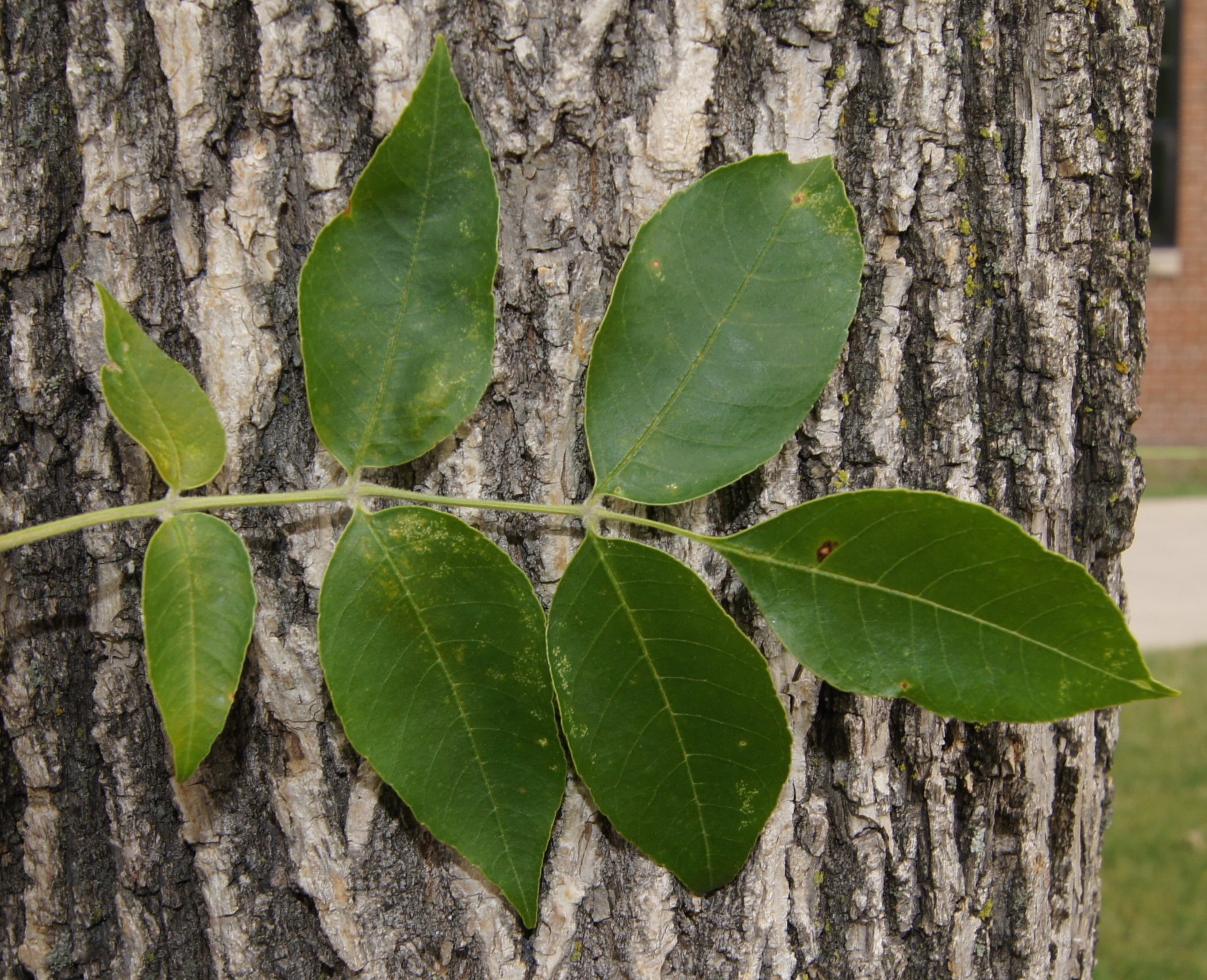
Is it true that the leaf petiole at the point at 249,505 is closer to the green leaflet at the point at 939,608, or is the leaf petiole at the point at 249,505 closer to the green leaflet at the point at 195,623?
the green leaflet at the point at 195,623

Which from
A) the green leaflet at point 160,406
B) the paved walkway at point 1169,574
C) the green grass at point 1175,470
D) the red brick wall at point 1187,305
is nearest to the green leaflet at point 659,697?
the green leaflet at point 160,406

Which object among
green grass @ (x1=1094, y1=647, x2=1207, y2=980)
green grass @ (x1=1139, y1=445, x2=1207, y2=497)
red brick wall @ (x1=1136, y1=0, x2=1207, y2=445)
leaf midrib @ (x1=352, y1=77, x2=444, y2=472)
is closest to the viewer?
leaf midrib @ (x1=352, y1=77, x2=444, y2=472)

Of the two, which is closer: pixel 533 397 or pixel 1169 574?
pixel 533 397

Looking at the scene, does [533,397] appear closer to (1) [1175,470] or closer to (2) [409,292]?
(2) [409,292]

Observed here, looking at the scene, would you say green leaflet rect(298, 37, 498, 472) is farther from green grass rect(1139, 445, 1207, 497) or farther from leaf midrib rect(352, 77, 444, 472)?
green grass rect(1139, 445, 1207, 497)

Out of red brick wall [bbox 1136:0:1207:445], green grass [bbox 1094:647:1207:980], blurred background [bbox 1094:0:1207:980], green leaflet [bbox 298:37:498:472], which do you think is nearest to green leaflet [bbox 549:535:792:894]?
green leaflet [bbox 298:37:498:472]

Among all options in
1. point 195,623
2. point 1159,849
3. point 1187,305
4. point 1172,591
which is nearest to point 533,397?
point 195,623
